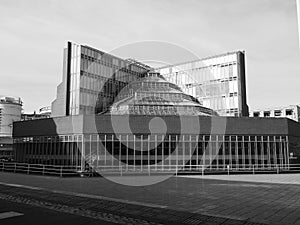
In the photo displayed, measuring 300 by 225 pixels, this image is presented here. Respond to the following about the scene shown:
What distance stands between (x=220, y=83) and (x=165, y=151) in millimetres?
34163

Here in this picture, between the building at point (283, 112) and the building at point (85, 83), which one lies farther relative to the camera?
the building at point (283, 112)

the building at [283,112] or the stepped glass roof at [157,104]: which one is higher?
the building at [283,112]

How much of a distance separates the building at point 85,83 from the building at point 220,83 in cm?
1599

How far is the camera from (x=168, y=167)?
1257 inches

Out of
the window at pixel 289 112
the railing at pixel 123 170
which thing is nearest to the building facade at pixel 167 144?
the railing at pixel 123 170

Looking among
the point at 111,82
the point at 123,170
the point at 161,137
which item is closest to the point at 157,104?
the point at 161,137

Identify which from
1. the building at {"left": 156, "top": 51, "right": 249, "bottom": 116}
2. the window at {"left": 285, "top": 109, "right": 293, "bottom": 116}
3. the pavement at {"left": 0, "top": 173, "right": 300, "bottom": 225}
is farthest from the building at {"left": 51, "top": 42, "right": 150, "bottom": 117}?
the window at {"left": 285, "top": 109, "right": 293, "bottom": 116}

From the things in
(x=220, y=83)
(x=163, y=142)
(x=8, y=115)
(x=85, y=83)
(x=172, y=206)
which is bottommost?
(x=172, y=206)

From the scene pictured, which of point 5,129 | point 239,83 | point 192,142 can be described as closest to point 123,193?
point 192,142

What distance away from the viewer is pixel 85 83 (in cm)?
6016

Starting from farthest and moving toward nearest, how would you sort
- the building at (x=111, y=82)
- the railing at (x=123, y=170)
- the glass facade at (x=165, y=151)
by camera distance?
the building at (x=111, y=82) < the glass facade at (x=165, y=151) < the railing at (x=123, y=170)

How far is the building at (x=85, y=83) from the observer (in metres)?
59.7

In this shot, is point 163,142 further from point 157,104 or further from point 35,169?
point 35,169

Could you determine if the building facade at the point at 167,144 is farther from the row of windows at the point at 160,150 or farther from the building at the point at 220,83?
the building at the point at 220,83
